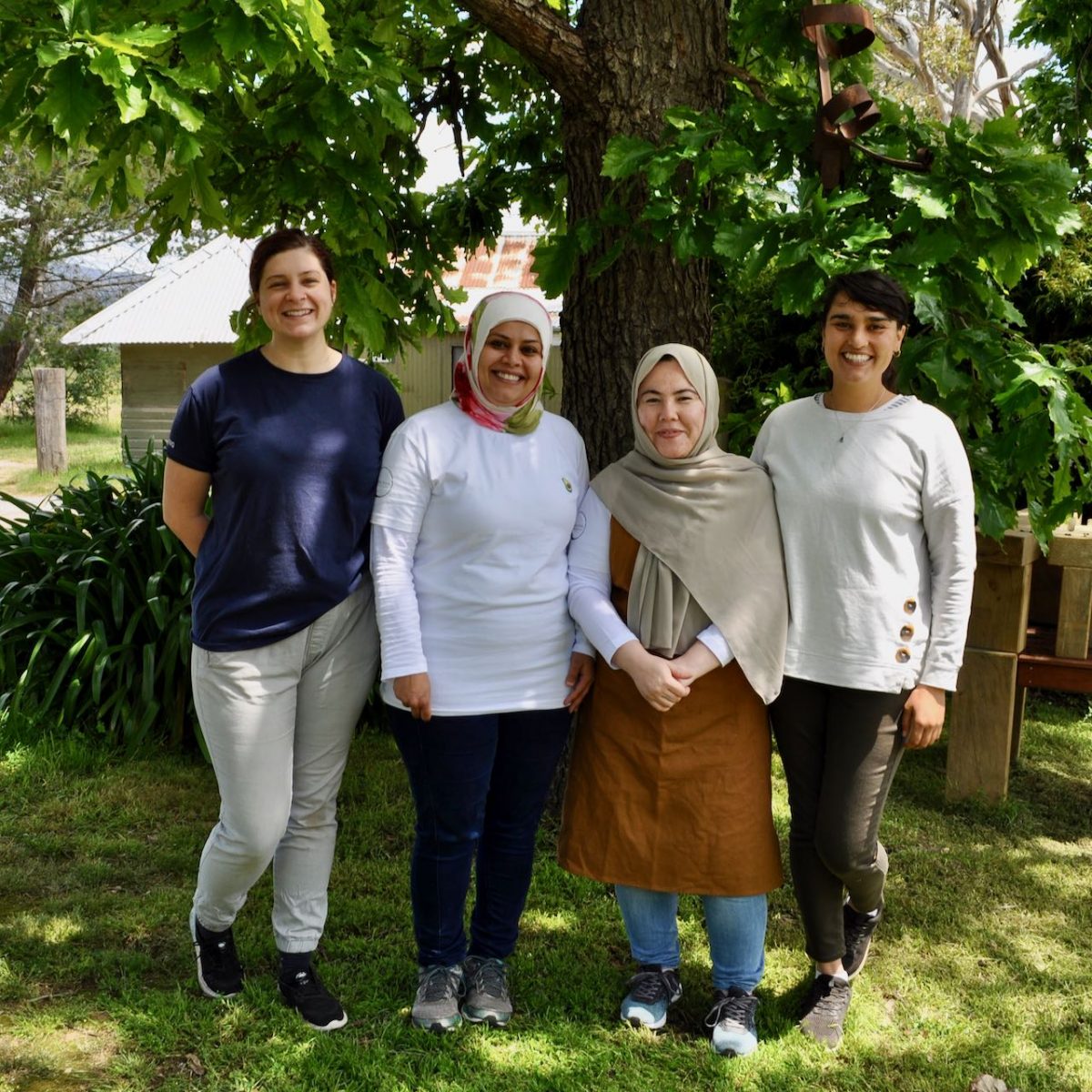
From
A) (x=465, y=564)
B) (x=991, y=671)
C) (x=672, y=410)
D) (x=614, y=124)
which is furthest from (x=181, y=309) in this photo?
(x=672, y=410)

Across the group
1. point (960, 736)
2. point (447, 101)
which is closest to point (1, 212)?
point (447, 101)

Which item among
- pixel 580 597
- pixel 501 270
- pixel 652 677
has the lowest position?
pixel 652 677

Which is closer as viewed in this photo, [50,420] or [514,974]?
[514,974]

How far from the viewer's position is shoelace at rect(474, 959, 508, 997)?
3301 mm

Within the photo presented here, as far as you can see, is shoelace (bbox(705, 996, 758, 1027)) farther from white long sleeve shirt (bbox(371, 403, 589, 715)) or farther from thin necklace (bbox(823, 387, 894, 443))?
thin necklace (bbox(823, 387, 894, 443))

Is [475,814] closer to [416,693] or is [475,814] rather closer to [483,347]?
[416,693]

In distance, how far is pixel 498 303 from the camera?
3.03 meters

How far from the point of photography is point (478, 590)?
299 centimetres

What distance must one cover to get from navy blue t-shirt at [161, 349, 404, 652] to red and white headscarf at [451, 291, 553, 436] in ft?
1.00

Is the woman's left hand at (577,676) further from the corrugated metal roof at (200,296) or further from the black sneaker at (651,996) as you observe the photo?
the corrugated metal roof at (200,296)

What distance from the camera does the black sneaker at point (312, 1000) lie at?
129 inches

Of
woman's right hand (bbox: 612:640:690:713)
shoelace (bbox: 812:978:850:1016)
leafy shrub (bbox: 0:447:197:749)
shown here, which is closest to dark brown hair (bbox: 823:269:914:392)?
woman's right hand (bbox: 612:640:690:713)

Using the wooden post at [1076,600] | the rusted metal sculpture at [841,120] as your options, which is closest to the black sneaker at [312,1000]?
the rusted metal sculpture at [841,120]

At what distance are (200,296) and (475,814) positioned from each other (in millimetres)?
14275
